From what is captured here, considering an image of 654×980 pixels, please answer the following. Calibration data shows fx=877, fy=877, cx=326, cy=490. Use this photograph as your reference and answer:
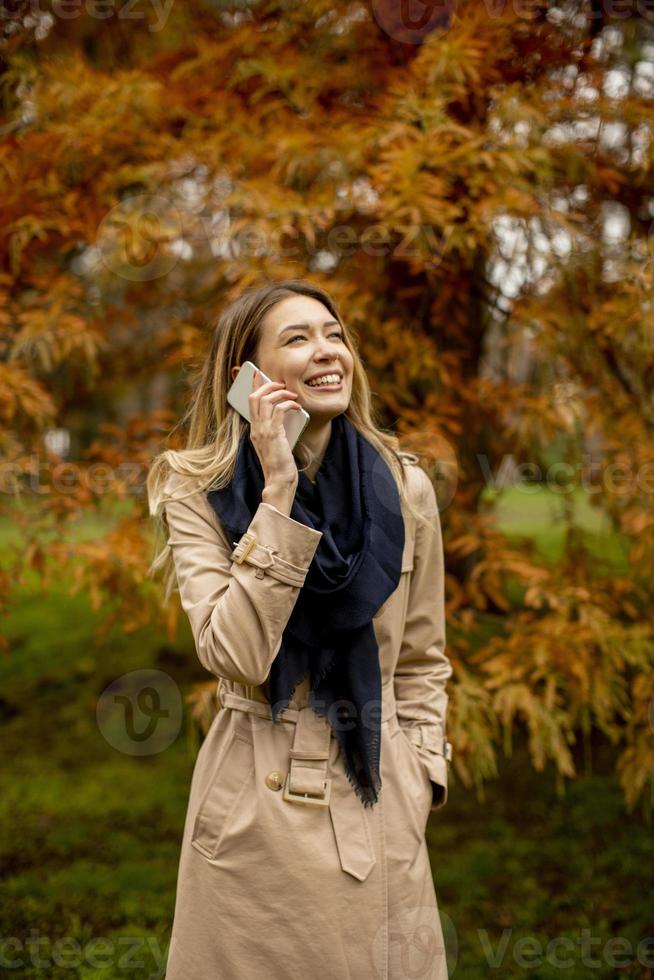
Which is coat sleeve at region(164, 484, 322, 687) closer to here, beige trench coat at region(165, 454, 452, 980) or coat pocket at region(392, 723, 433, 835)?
beige trench coat at region(165, 454, 452, 980)

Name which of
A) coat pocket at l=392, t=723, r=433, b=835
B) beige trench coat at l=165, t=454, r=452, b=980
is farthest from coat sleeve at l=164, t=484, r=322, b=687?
coat pocket at l=392, t=723, r=433, b=835

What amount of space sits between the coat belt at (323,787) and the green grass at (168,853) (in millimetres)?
1591

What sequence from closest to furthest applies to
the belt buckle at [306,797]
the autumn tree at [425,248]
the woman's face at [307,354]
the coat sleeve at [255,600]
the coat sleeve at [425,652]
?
the coat sleeve at [255,600] < the belt buckle at [306,797] < the woman's face at [307,354] < the coat sleeve at [425,652] < the autumn tree at [425,248]

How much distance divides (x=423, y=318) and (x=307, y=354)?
1.85 meters

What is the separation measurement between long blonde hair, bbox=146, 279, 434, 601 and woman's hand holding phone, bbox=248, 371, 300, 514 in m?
0.20

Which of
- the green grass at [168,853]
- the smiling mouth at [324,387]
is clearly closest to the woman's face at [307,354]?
the smiling mouth at [324,387]

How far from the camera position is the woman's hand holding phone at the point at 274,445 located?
183 centimetres

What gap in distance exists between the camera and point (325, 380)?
2.01m

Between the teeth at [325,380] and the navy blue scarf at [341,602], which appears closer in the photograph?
the navy blue scarf at [341,602]

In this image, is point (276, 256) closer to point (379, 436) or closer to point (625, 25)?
point (379, 436)

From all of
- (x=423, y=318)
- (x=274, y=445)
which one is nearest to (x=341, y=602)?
(x=274, y=445)

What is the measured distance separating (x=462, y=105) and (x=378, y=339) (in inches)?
36.4

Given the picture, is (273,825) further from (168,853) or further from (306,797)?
(168,853)

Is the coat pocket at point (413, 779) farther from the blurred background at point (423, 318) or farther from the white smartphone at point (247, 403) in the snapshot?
the blurred background at point (423, 318)
